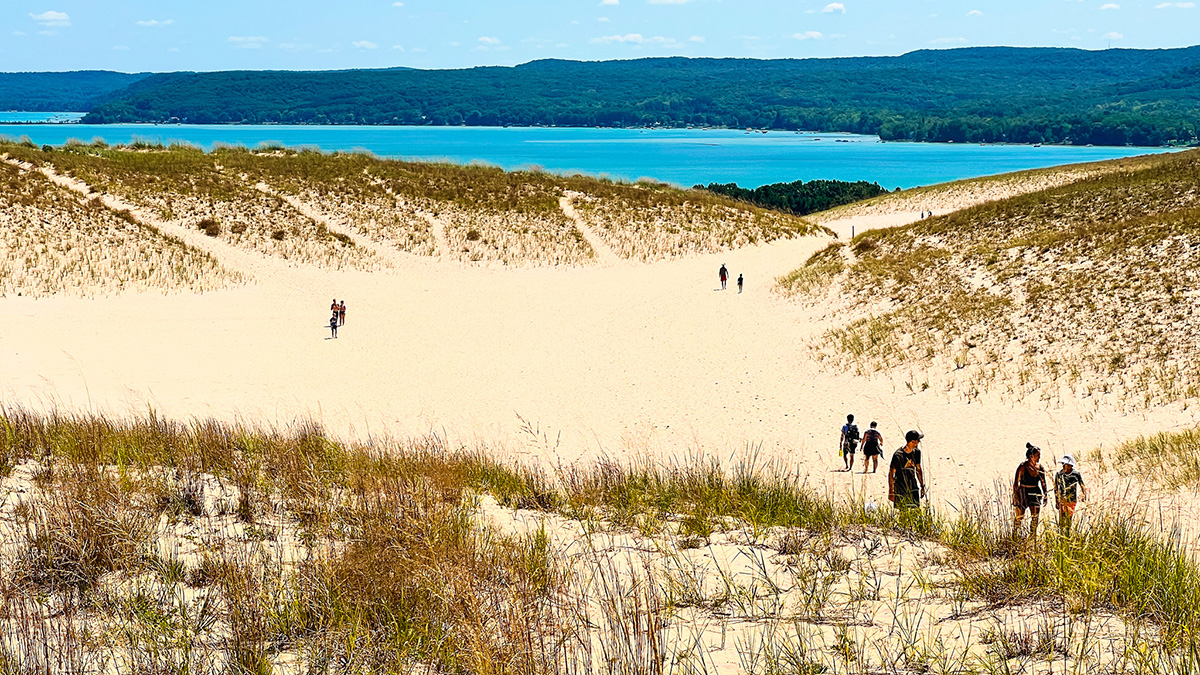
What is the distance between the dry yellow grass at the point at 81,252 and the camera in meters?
31.8

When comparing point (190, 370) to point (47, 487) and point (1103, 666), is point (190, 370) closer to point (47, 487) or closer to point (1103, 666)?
point (47, 487)

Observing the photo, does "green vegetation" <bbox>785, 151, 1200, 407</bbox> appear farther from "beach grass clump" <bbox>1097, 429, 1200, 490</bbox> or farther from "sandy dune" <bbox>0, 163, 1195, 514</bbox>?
"beach grass clump" <bbox>1097, 429, 1200, 490</bbox>

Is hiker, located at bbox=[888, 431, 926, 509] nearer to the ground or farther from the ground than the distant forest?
nearer to the ground

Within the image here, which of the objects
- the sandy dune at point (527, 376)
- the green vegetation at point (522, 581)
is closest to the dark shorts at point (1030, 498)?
the green vegetation at point (522, 581)

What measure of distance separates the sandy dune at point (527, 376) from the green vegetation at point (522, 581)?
17.8 ft

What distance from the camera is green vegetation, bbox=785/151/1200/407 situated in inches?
733

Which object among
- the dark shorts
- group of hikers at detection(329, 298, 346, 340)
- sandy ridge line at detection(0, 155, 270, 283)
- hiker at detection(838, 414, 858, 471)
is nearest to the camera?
the dark shorts

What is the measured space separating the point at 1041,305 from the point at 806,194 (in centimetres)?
6389

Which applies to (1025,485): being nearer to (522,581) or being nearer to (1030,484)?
(1030,484)

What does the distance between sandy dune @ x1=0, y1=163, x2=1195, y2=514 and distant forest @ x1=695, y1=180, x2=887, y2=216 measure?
4676 centimetres

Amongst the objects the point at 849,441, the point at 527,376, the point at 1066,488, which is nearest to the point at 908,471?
the point at 1066,488

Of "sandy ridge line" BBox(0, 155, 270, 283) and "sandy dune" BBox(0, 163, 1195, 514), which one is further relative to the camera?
"sandy ridge line" BBox(0, 155, 270, 283)

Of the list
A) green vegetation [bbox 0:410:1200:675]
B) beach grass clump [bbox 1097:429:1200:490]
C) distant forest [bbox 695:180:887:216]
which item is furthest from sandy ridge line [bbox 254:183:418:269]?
distant forest [bbox 695:180:887:216]

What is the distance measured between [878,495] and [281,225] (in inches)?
1543
